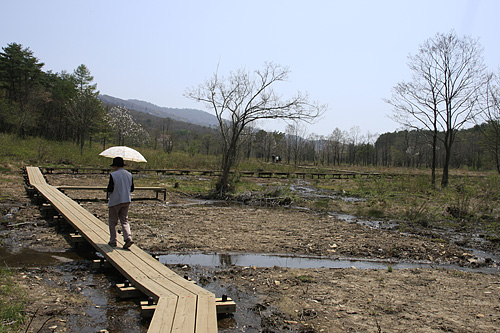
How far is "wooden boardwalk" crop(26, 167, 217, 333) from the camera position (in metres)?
3.82

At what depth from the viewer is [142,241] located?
8445 mm

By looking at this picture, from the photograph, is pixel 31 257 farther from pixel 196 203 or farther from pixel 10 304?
pixel 196 203

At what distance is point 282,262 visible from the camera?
25.1 feet

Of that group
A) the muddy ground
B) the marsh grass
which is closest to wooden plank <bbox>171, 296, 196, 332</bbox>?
the muddy ground

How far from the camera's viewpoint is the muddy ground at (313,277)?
4.70 metres

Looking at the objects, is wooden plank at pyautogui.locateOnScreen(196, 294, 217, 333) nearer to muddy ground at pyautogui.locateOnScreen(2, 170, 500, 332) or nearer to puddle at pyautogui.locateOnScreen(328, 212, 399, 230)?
muddy ground at pyautogui.locateOnScreen(2, 170, 500, 332)

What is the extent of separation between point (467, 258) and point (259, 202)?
9.58 metres

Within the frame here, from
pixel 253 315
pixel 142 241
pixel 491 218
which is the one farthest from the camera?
pixel 491 218

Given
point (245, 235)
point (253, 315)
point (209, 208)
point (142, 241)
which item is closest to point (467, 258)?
point (245, 235)

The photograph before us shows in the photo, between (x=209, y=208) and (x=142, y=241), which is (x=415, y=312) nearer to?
(x=142, y=241)

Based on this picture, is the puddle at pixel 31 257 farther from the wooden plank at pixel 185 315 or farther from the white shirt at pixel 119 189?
the wooden plank at pixel 185 315

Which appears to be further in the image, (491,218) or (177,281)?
(491,218)

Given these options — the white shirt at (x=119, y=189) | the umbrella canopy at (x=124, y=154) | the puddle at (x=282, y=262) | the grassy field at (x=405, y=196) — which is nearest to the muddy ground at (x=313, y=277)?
the puddle at (x=282, y=262)

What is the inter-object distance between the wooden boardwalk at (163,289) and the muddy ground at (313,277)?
61 centimetres
